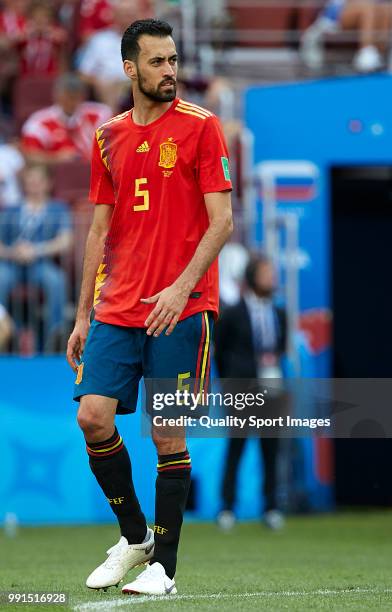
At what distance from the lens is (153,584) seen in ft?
19.0

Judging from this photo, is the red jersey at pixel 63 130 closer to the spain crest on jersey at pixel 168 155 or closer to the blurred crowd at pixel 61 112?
the blurred crowd at pixel 61 112

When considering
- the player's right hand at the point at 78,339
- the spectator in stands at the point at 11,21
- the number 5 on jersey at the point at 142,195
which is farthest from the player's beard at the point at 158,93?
the spectator in stands at the point at 11,21

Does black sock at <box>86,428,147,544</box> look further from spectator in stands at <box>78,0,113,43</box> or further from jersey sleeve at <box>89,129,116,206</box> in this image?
spectator in stands at <box>78,0,113,43</box>

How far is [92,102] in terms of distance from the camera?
48.0 ft

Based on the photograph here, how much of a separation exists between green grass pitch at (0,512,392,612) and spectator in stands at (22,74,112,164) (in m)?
4.21

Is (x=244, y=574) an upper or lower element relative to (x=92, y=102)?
lower

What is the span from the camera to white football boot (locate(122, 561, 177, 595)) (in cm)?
576

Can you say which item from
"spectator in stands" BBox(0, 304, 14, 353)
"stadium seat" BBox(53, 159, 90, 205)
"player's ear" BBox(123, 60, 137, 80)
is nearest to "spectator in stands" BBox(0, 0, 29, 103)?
"stadium seat" BBox(53, 159, 90, 205)

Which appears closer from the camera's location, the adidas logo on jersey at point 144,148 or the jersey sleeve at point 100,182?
the adidas logo on jersey at point 144,148

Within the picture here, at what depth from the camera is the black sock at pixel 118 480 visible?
6.06 metres

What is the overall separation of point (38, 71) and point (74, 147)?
183 cm

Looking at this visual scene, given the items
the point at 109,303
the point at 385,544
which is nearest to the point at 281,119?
the point at 385,544

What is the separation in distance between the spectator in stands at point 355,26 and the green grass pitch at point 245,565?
16.2 feet

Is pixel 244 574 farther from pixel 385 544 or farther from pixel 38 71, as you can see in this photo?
pixel 38 71
